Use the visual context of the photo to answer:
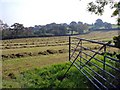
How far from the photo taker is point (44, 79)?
8.80m

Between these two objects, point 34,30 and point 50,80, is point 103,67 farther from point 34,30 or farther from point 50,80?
point 34,30

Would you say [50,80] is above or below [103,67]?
below

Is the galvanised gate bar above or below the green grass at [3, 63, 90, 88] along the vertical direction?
above

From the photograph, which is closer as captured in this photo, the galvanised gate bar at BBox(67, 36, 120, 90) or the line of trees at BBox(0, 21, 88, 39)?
the galvanised gate bar at BBox(67, 36, 120, 90)

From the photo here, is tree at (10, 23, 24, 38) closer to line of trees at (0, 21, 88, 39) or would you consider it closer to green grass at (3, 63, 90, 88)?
line of trees at (0, 21, 88, 39)

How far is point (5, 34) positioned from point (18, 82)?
52.4 m

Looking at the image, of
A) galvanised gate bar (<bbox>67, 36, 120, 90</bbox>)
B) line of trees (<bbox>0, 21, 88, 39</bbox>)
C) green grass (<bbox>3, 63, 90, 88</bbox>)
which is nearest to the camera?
galvanised gate bar (<bbox>67, 36, 120, 90</bbox>)

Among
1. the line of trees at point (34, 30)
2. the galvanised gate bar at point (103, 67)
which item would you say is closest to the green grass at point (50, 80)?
the galvanised gate bar at point (103, 67)

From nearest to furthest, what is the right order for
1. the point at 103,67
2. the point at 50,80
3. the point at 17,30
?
the point at 103,67 < the point at 50,80 < the point at 17,30

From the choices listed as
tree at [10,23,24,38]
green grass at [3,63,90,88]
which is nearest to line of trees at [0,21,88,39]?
tree at [10,23,24,38]

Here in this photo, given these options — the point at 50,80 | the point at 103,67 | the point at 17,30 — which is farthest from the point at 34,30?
the point at 103,67

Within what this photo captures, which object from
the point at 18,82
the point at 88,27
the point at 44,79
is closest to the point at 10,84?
the point at 18,82

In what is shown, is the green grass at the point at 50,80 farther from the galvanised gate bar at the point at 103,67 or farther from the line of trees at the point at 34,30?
the line of trees at the point at 34,30

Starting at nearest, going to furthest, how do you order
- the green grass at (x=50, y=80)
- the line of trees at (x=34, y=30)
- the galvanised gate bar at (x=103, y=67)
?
the galvanised gate bar at (x=103, y=67), the green grass at (x=50, y=80), the line of trees at (x=34, y=30)
